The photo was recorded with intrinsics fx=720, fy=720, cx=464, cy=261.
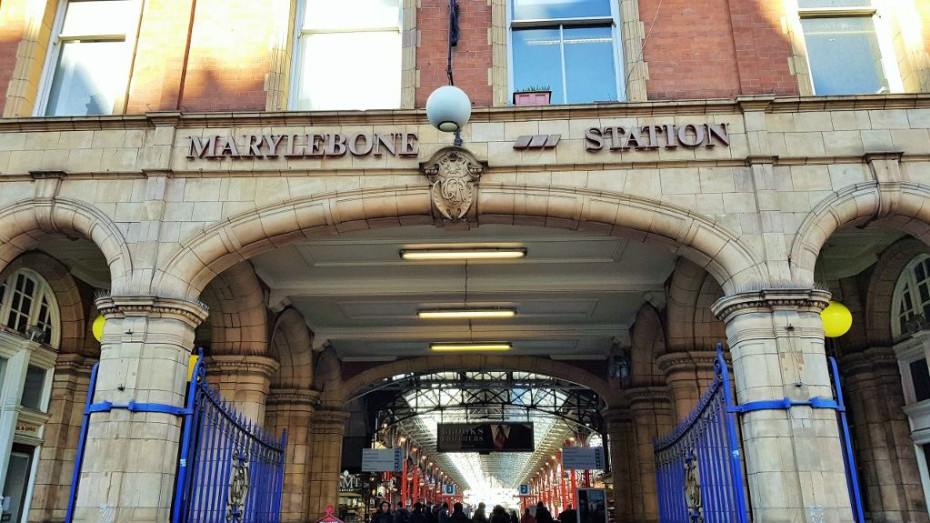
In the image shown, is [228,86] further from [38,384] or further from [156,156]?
[38,384]

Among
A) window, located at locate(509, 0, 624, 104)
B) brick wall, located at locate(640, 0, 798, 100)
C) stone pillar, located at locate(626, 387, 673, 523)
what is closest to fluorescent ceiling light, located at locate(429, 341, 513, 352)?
stone pillar, located at locate(626, 387, 673, 523)

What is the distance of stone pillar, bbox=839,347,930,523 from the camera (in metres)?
9.39

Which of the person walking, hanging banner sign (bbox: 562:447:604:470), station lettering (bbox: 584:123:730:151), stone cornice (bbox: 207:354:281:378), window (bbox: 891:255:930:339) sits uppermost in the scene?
station lettering (bbox: 584:123:730:151)

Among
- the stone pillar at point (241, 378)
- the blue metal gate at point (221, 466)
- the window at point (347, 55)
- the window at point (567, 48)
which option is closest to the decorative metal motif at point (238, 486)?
the blue metal gate at point (221, 466)

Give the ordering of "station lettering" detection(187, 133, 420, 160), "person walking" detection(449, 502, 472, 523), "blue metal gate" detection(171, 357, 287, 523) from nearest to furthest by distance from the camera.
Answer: "blue metal gate" detection(171, 357, 287, 523) → "station lettering" detection(187, 133, 420, 160) → "person walking" detection(449, 502, 472, 523)

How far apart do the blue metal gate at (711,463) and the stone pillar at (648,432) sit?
15.6 ft

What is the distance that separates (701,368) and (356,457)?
46.5 feet

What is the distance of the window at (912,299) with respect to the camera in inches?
368

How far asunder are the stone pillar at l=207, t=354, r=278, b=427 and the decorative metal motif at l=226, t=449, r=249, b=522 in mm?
2410

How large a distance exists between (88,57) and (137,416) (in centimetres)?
513

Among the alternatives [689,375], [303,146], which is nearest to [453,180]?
[303,146]

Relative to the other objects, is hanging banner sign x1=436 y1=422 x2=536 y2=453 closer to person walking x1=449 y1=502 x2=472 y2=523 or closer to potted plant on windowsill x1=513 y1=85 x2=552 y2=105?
person walking x1=449 y1=502 x2=472 y2=523

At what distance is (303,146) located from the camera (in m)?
8.16

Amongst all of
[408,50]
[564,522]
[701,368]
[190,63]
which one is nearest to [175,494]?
[190,63]
